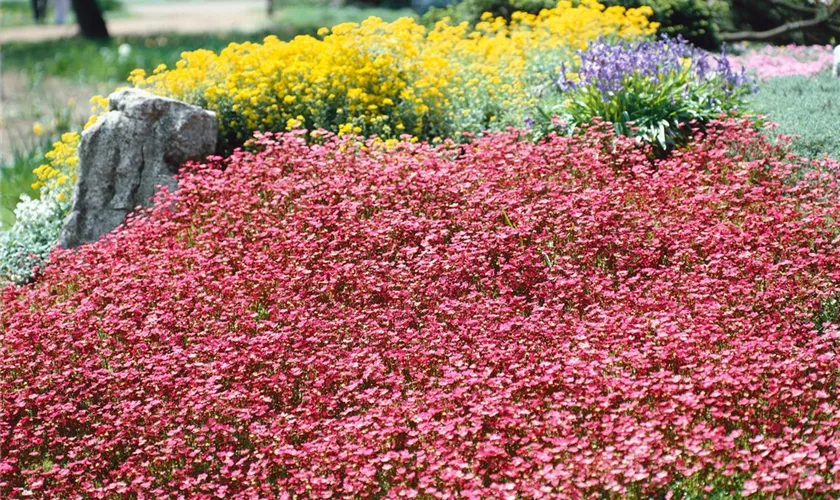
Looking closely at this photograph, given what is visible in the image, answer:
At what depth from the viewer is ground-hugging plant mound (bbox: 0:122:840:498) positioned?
15.9ft

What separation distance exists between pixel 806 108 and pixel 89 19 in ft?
59.7

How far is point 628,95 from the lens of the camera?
8484 mm

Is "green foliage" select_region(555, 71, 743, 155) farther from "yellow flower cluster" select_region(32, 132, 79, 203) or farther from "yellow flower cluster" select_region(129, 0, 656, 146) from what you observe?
"yellow flower cluster" select_region(32, 132, 79, 203)

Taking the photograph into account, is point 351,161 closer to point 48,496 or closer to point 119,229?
point 119,229

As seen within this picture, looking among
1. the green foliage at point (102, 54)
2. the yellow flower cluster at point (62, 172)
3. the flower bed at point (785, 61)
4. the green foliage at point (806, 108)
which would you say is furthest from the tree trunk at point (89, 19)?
the green foliage at point (806, 108)

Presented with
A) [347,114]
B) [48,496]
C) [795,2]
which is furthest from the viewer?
[795,2]

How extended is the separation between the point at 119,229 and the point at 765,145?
5344 mm

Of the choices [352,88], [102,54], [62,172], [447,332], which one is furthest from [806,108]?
[102,54]

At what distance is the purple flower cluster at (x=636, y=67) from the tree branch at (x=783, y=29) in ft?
15.7

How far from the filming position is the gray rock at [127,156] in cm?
832

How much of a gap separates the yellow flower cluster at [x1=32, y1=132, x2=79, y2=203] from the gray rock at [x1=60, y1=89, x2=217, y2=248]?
0.50 metres

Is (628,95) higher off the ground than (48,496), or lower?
higher

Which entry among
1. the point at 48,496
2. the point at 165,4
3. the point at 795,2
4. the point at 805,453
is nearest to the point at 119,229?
the point at 48,496

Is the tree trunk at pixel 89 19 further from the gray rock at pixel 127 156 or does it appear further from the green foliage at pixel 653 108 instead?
the green foliage at pixel 653 108
